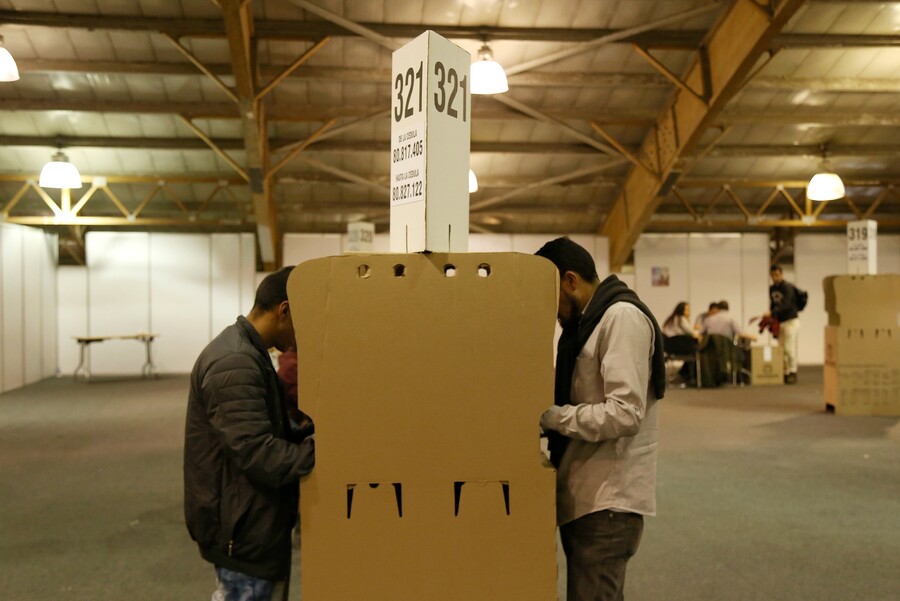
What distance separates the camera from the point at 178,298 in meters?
14.0

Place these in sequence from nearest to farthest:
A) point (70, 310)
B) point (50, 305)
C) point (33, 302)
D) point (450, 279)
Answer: point (450, 279), point (33, 302), point (50, 305), point (70, 310)

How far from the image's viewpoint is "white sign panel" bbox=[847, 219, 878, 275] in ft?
28.5

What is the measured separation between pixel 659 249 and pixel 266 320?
13500mm

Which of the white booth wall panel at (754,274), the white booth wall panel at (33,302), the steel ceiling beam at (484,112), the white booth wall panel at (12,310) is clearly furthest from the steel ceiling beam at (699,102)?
the white booth wall panel at (33,302)

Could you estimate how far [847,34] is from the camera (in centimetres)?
830

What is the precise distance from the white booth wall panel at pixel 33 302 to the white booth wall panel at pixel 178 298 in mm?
1739

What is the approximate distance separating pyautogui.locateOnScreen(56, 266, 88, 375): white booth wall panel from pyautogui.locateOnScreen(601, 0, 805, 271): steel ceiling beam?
920 cm

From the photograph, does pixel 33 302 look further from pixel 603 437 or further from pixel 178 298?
pixel 603 437

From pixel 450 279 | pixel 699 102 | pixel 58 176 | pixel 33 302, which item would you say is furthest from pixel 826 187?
pixel 33 302

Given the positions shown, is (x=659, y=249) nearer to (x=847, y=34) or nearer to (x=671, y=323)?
(x=671, y=323)

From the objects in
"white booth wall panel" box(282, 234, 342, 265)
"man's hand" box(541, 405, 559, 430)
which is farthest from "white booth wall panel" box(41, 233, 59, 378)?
"man's hand" box(541, 405, 559, 430)

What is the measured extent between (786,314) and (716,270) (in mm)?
3585

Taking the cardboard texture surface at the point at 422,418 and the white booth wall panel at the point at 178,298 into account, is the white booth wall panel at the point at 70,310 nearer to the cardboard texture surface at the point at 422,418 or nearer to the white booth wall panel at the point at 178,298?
the white booth wall panel at the point at 178,298

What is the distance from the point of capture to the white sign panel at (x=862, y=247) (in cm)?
870
